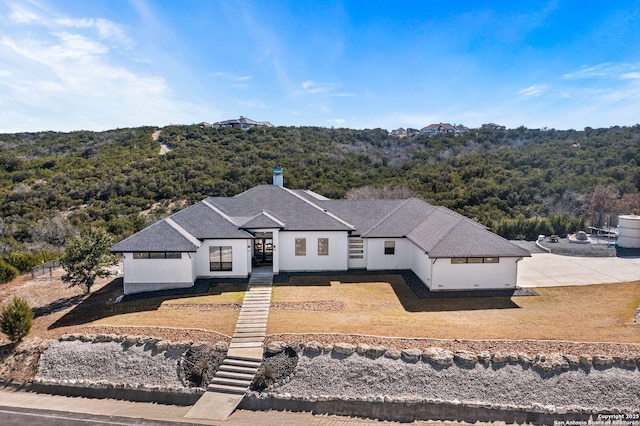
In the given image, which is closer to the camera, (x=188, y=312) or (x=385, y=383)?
(x=385, y=383)

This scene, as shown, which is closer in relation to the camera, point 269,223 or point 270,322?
point 270,322

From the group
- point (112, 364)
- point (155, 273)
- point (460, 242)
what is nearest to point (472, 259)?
point (460, 242)

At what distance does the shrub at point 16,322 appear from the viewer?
56.4 ft

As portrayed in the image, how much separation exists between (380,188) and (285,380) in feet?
115

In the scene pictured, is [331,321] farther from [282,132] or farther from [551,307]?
[282,132]

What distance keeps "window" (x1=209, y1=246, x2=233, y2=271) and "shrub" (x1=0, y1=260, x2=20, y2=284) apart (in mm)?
14358

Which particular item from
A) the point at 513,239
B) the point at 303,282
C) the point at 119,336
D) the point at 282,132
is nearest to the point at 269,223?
the point at 303,282

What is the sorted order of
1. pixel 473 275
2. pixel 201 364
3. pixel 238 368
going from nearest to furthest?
pixel 238 368 → pixel 201 364 → pixel 473 275

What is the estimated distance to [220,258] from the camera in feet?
77.8

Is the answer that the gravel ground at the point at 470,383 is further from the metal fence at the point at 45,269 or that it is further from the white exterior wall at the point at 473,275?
the metal fence at the point at 45,269

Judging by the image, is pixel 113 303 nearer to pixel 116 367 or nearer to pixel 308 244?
pixel 116 367

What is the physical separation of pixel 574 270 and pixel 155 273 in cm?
2743

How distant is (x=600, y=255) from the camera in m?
30.3

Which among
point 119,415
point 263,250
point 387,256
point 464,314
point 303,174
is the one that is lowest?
point 119,415
